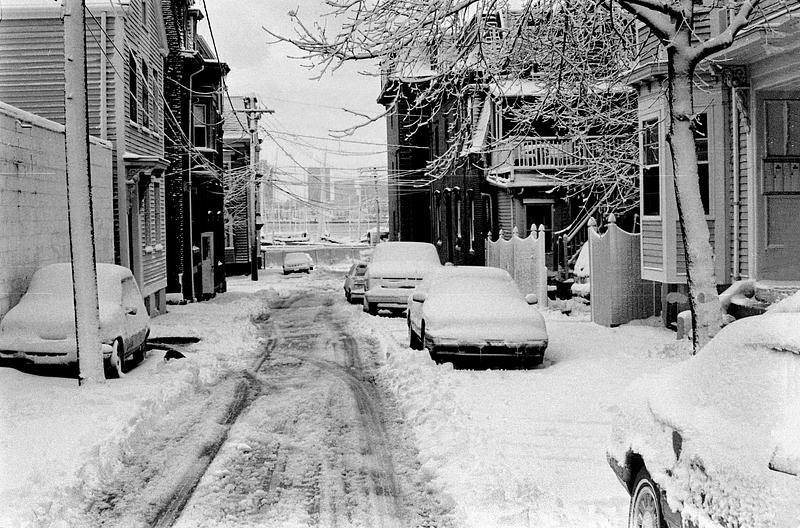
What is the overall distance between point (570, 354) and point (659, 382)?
358 inches

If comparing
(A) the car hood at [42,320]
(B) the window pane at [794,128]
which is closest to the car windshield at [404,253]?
(B) the window pane at [794,128]

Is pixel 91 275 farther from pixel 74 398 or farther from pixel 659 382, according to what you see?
pixel 659 382

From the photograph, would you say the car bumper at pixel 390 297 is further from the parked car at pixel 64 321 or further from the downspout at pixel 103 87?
the parked car at pixel 64 321

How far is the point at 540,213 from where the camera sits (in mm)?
30953

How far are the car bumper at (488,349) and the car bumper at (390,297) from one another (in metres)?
10.1

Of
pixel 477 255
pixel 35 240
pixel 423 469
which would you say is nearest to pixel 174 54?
pixel 477 255

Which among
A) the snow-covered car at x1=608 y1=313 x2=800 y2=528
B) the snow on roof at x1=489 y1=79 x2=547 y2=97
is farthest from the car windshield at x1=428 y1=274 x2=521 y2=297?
the snow-covered car at x1=608 y1=313 x2=800 y2=528

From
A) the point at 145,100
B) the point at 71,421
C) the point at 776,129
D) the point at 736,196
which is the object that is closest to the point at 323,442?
the point at 71,421

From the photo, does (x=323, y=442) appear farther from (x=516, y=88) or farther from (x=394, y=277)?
(x=516, y=88)

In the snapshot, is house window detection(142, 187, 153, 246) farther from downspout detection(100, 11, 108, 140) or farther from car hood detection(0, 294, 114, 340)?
car hood detection(0, 294, 114, 340)

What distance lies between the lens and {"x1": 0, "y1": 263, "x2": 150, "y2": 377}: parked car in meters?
12.0

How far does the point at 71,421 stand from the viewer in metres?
9.16

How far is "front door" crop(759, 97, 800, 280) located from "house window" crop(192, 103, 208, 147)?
25.4 m

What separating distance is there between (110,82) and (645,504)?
60.6ft
